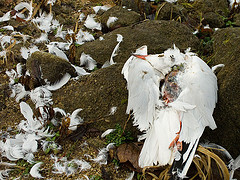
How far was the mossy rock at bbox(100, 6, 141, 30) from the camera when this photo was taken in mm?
2986

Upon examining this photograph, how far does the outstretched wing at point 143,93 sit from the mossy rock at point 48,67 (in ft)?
2.61

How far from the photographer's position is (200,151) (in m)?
1.76

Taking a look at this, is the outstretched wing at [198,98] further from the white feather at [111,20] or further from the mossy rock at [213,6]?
the mossy rock at [213,6]

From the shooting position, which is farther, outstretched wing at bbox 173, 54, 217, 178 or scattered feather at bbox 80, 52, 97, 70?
scattered feather at bbox 80, 52, 97, 70

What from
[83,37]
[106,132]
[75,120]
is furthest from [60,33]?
[106,132]

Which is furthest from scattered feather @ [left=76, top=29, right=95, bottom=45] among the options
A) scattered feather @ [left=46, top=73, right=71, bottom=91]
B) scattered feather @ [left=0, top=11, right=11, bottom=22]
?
scattered feather @ [left=0, top=11, right=11, bottom=22]

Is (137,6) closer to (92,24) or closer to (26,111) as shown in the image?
(92,24)

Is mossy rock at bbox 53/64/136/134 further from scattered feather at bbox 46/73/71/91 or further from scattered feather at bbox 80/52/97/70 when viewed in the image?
scattered feather at bbox 80/52/97/70

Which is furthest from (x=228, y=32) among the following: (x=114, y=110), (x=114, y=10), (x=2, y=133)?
(x=2, y=133)

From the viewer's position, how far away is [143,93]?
170 cm

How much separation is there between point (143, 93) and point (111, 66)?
0.67 m

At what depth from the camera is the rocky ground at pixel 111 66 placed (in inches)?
73.9

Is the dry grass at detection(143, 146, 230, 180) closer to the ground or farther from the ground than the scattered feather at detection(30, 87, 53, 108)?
closer to the ground

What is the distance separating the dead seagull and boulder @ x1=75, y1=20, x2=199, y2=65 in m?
0.67
